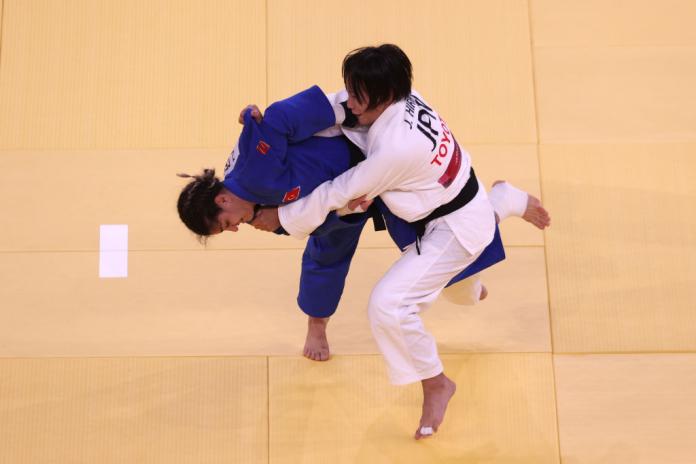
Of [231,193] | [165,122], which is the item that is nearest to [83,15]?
[165,122]

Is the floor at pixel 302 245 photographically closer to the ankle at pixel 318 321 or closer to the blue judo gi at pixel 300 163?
the ankle at pixel 318 321

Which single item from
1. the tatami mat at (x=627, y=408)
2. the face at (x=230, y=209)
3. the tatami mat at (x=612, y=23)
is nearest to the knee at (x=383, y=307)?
the face at (x=230, y=209)

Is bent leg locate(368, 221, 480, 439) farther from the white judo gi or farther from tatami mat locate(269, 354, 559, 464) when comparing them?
tatami mat locate(269, 354, 559, 464)

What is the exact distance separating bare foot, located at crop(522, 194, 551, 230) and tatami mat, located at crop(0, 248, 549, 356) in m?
0.42

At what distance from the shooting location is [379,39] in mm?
3387

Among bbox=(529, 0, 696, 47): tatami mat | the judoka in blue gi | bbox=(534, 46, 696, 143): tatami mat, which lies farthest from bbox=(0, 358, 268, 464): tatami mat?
bbox=(529, 0, 696, 47): tatami mat

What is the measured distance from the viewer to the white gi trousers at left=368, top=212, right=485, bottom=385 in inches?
94.5

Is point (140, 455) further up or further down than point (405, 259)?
further down

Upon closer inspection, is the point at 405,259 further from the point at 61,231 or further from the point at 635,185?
the point at 61,231

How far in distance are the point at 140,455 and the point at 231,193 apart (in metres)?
1.05

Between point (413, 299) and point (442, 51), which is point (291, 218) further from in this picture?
point (442, 51)

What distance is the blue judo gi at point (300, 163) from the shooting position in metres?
2.24

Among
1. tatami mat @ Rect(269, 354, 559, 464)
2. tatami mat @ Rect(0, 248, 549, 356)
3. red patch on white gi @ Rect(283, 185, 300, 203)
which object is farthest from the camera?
tatami mat @ Rect(0, 248, 549, 356)

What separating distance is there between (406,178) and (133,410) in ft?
4.32
